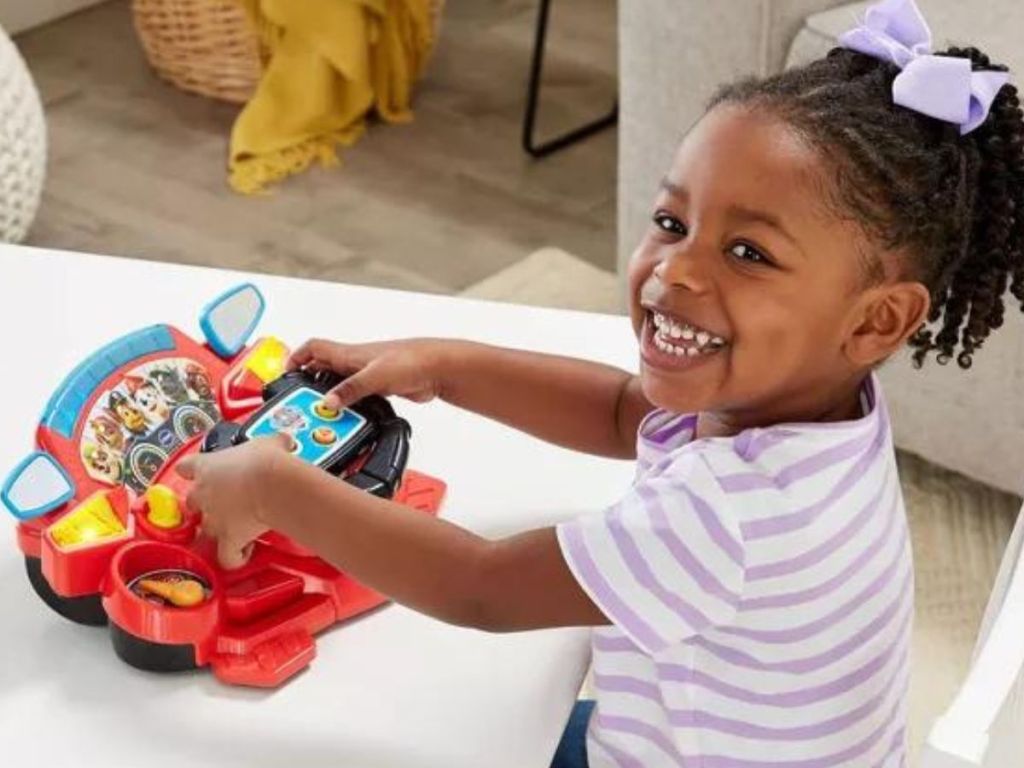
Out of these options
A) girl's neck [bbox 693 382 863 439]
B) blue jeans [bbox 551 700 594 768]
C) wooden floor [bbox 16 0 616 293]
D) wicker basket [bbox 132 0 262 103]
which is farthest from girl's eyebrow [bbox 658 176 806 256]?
wicker basket [bbox 132 0 262 103]

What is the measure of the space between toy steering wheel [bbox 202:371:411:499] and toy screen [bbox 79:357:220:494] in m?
0.04

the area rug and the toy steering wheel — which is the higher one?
the toy steering wheel

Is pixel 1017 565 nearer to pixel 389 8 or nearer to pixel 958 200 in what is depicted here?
pixel 958 200

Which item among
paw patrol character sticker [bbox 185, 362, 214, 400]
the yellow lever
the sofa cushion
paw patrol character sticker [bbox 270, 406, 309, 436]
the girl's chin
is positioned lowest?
the sofa cushion

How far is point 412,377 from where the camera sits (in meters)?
0.97

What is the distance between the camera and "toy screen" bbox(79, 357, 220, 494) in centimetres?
92

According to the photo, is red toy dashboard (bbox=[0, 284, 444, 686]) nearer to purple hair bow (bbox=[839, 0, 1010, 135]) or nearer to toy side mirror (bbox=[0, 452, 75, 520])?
toy side mirror (bbox=[0, 452, 75, 520])

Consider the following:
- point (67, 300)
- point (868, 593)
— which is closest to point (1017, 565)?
point (868, 593)

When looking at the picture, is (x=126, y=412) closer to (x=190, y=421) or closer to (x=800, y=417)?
(x=190, y=421)

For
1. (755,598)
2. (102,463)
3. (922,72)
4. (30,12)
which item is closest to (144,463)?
(102,463)

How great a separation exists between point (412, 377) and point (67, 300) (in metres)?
0.29

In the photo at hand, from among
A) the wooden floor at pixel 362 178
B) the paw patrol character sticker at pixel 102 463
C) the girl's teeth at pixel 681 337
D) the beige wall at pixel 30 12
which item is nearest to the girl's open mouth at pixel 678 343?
the girl's teeth at pixel 681 337

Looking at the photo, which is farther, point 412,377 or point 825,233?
point 412,377

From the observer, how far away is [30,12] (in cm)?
263
